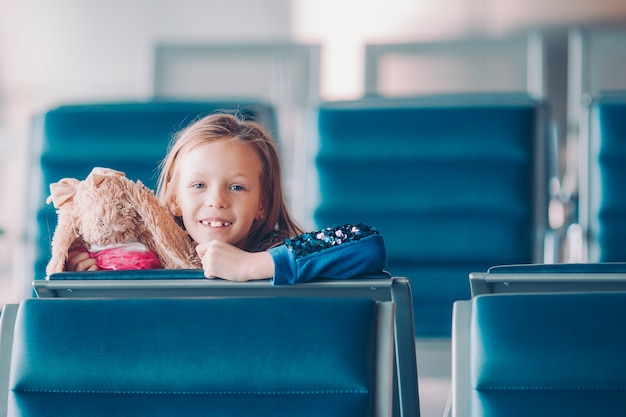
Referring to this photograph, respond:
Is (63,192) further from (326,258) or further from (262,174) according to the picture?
(326,258)

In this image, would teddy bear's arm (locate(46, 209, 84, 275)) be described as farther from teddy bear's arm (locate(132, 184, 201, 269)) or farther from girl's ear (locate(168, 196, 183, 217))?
girl's ear (locate(168, 196, 183, 217))

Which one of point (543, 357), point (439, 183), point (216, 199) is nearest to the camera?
point (543, 357)

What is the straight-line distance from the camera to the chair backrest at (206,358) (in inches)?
38.4

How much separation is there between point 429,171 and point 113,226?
0.96m

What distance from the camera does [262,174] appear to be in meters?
1.62

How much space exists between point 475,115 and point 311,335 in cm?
127

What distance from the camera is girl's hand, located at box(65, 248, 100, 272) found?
141 centimetres

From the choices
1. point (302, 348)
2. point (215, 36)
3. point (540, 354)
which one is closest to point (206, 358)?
point (302, 348)

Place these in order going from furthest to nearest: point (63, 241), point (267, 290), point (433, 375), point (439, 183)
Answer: point (439, 183) → point (63, 241) → point (433, 375) → point (267, 290)

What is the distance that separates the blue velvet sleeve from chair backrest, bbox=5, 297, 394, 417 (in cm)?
5

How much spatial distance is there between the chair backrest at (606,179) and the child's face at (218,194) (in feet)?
3.13

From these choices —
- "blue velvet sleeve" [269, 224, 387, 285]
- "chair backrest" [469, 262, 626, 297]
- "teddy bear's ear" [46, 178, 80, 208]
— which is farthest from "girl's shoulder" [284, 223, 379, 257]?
"teddy bear's ear" [46, 178, 80, 208]

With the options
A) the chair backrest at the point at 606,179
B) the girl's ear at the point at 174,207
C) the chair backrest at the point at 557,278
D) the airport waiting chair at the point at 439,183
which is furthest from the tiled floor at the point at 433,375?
the chair backrest at the point at 606,179

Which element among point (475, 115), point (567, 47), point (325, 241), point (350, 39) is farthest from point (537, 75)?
point (325, 241)
